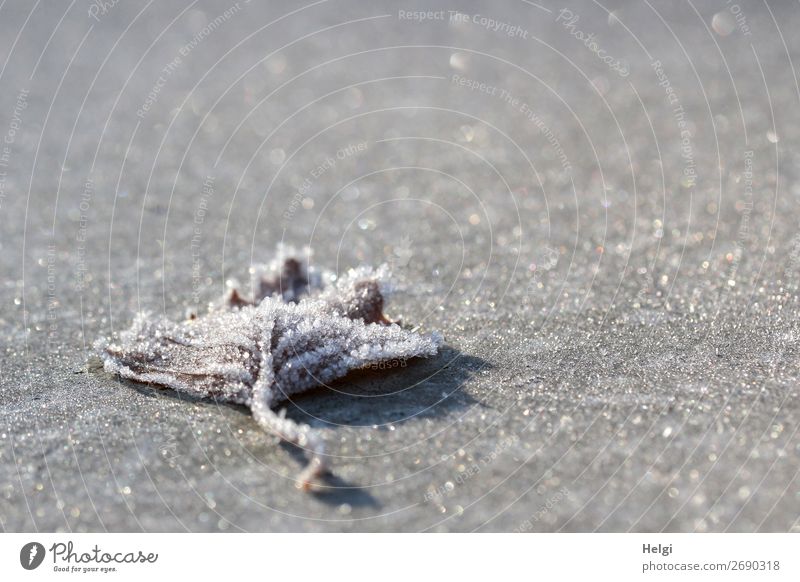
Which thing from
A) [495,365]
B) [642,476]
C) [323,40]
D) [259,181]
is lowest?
[642,476]

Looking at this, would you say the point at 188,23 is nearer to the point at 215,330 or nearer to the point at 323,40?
the point at 323,40

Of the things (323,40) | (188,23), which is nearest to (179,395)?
(323,40)
